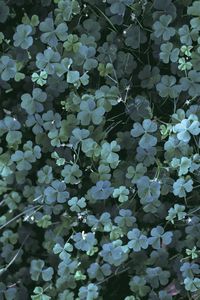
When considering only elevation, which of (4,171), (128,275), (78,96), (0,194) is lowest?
(128,275)

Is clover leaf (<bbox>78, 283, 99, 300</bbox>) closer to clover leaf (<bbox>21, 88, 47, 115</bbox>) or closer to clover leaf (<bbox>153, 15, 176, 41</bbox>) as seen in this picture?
clover leaf (<bbox>21, 88, 47, 115</bbox>)

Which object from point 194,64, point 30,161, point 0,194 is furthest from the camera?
point 0,194

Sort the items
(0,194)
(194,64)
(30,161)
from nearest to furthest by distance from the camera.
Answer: (194,64) → (30,161) → (0,194)

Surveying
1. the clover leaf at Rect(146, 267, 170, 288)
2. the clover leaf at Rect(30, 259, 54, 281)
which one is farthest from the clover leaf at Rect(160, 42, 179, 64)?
the clover leaf at Rect(30, 259, 54, 281)

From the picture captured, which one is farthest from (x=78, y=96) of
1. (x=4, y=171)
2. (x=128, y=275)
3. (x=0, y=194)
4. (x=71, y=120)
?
(x=128, y=275)

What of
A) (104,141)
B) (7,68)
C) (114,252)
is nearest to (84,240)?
(114,252)

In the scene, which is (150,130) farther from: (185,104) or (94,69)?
(94,69)

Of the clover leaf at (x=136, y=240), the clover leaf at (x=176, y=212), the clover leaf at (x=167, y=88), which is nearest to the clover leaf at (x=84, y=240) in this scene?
the clover leaf at (x=136, y=240)

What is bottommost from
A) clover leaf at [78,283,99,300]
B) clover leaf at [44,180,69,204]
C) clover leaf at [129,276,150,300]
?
clover leaf at [129,276,150,300]

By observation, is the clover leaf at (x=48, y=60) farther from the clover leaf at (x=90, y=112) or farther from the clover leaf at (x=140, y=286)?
the clover leaf at (x=140, y=286)
